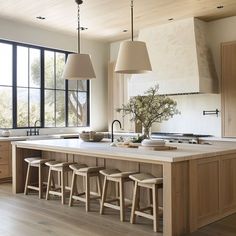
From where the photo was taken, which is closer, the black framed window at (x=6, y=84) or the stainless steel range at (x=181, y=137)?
the stainless steel range at (x=181, y=137)

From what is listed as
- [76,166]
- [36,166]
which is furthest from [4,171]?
[76,166]

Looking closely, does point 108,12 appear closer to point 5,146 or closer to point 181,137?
point 181,137

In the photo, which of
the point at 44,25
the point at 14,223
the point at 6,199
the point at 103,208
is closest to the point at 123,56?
the point at 103,208

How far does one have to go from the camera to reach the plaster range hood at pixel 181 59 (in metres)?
6.51

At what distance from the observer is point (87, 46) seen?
842 cm

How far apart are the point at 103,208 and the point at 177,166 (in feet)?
4.28

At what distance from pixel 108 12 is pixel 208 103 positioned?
267cm

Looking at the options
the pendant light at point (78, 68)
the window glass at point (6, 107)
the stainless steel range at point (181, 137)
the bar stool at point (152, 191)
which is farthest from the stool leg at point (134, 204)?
the window glass at point (6, 107)

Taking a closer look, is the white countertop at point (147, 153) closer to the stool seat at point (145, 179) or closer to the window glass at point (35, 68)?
the stool seat at point (145, 179)

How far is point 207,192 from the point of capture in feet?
12.3

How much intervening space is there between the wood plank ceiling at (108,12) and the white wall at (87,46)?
248mm

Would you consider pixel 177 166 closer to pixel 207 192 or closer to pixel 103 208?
pixel 207 192

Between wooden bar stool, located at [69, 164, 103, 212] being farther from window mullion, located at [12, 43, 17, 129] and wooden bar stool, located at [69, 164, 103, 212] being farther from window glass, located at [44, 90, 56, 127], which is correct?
window glass, located at [44, 90, 56, 127]

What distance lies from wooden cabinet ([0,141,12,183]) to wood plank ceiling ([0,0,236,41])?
2472mm
